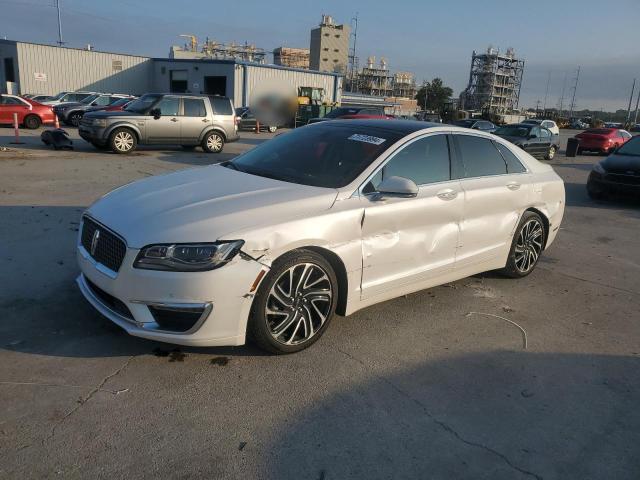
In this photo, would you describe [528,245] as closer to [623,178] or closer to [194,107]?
[623,178]

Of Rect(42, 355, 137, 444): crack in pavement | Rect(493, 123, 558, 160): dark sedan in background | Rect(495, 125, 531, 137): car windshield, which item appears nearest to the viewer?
Rect(42, 355, 137, 444): crack in pavement

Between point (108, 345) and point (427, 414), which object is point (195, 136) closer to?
point (108, 345)

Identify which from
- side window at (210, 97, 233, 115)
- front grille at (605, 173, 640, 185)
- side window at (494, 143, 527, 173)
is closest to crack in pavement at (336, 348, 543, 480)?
side window at (494, 143, 527, 173)

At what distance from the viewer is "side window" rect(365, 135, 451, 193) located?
4133 millimetres

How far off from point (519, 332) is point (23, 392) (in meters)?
3.66

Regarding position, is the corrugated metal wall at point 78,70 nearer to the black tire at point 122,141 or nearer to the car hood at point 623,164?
the black tire at point 122,141

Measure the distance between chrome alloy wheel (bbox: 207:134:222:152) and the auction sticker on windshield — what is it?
12472mm

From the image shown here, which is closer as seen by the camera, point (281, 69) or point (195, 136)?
point (195, 136)

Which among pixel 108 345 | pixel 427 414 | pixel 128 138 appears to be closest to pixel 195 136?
pixel 128 138

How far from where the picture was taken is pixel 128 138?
1484cm

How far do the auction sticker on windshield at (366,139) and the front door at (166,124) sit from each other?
12.1 metres

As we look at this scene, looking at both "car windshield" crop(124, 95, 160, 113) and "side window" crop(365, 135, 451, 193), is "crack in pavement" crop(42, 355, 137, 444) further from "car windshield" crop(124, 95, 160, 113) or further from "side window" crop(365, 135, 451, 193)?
"car windshield" crop(124, 95, 160, 113)

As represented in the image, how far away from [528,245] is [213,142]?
12.5m

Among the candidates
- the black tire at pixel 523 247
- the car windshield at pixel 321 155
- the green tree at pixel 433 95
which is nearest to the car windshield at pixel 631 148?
the black tire at pixel 523 247
